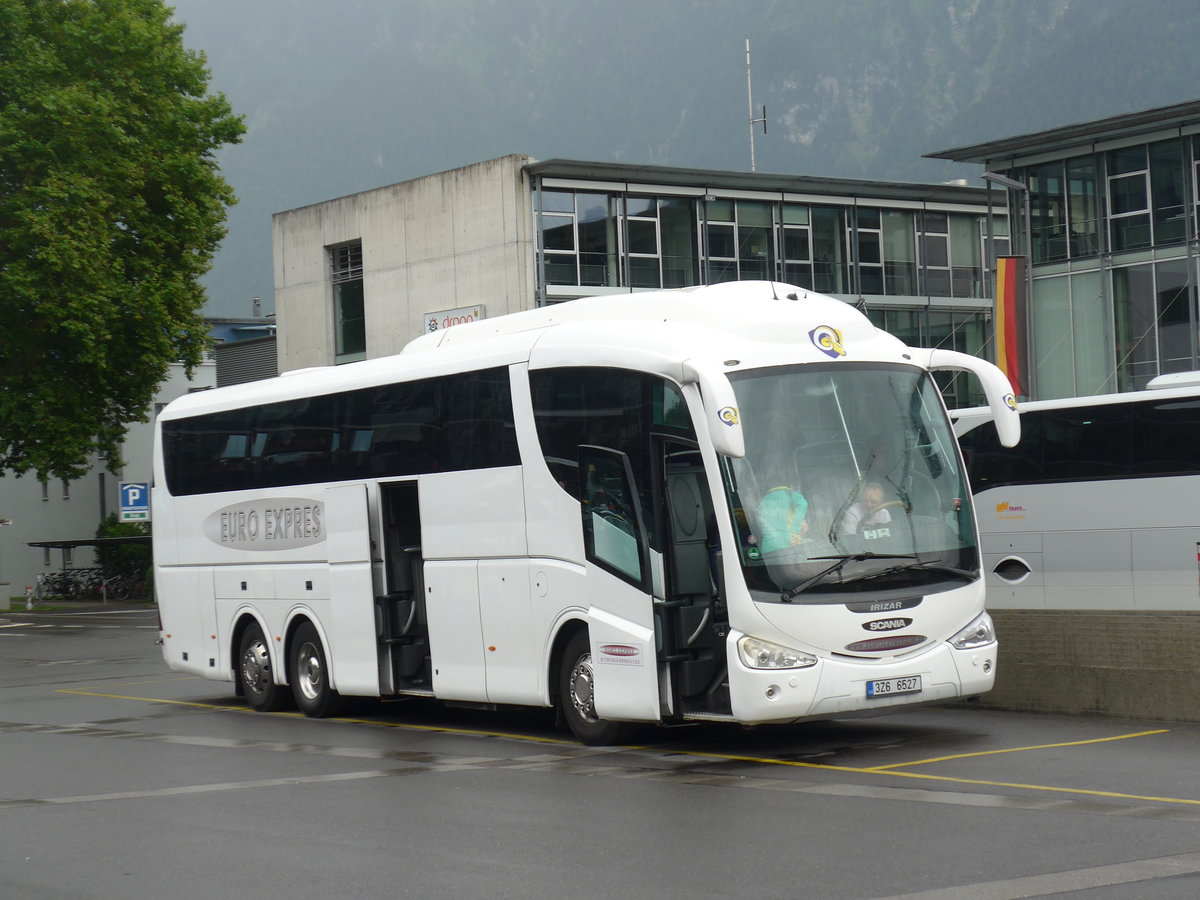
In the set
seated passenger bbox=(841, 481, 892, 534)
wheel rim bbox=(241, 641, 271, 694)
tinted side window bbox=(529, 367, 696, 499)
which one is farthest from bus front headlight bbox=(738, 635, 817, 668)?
wheel rim bbox=(241, 641, 271, 694)

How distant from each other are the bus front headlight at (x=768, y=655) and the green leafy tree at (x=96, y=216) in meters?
30.3

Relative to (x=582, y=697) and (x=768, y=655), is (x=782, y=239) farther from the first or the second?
(x=768, y=655)

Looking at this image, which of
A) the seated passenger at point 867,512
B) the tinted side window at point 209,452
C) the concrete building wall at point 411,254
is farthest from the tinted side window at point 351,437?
the concrete building wall at point 411,254

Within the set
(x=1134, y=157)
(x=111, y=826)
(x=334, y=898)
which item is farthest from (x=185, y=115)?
(x=334, y=898)

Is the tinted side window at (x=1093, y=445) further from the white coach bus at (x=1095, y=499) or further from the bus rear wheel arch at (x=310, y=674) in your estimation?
the bus rear wheel arch at (x=310, y=674)

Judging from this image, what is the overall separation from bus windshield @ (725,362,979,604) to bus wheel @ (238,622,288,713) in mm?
8070

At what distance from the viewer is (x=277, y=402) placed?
18344mm

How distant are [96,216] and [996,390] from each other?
30.5m

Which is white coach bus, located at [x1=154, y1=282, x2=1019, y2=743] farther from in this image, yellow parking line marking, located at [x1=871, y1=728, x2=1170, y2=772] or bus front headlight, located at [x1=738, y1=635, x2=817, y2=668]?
yellow parking line marking, located at [x1=871, y1=728, x2=1170, y2=772]

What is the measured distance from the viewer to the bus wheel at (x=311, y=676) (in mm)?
17625

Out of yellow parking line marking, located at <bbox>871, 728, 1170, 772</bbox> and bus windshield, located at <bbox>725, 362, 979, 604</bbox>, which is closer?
yellow parking line marking, located at <bbox>871, 728, 1170, 772</bbox>

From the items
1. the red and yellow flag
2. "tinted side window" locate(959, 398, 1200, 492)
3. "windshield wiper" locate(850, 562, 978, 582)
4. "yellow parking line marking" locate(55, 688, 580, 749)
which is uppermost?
the red and yellow flag

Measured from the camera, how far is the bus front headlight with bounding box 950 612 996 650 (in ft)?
42.0

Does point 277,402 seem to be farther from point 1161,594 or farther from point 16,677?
point 1161,594
